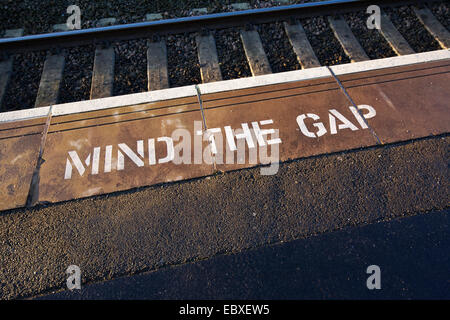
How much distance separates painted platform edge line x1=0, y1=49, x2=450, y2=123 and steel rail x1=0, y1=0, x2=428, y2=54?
1364 mm

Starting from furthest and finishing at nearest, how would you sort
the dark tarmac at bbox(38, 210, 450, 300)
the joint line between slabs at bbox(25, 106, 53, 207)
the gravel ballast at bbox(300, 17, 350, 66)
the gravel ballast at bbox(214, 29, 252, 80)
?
the gravel ballast at bbox(300, 17, 350, 66), the gravel ballast at bbox(214, 29, 252, 80), the joint line between slabs at bbox(25, 106, 53, 207), the dark tarmac at bbox(38, 210, 450, 300)

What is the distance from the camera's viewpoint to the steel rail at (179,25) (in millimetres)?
5074

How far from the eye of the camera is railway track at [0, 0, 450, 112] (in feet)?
15.5

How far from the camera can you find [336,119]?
164 inches

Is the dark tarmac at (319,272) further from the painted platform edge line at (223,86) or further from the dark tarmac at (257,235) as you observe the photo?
the painted platform edge line at (223,86)

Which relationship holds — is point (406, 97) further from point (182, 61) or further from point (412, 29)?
point (182, 61)

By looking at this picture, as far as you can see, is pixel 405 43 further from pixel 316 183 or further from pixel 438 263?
pixel 438 263

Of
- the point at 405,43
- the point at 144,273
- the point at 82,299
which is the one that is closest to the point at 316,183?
the point at 144,273

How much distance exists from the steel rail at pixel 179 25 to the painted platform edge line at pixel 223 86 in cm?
136

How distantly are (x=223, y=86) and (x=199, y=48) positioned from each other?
40.6 inches

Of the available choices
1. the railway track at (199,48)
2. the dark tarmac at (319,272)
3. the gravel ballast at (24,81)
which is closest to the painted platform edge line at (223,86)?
the railway track at (199,48)

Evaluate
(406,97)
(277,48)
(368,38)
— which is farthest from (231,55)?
(406,97)

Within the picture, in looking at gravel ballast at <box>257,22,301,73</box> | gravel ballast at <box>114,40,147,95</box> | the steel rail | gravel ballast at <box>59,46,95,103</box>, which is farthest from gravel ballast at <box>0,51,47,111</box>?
gravel ballast at <box>257,22,301,73</box>

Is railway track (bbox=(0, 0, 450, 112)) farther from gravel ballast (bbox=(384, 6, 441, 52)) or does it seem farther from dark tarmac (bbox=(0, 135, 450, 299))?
dark tarmac (bbox=(0, 135, 450, 299))
